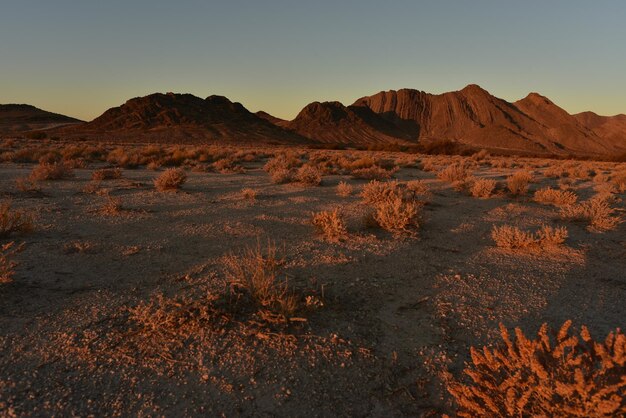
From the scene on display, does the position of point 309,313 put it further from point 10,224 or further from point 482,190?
point 482,190

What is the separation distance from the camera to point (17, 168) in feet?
48.1

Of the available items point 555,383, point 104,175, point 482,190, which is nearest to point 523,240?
point 555,383

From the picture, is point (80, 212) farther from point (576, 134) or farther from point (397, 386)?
point (576, 134)

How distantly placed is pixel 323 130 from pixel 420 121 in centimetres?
4739

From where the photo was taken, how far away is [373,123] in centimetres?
12156

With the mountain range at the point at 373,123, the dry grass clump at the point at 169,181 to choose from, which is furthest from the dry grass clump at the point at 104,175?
the mountain range at the point at 373,123

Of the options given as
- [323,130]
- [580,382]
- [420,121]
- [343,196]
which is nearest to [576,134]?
[420,121]

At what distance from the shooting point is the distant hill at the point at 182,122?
226 feet

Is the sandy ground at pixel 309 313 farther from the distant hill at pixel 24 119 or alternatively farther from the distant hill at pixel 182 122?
the distant hill at pixel 24 119

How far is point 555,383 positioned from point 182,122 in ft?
271

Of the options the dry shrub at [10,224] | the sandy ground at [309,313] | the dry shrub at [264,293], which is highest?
the dry shrub at [10,224]

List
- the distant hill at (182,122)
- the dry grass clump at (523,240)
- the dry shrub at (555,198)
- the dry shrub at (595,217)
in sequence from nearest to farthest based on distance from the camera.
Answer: the dry grass clump at (523,240)
the dry shrub at (595,217)
the dry shrub at (555,198)
the distant hill at (182,122)

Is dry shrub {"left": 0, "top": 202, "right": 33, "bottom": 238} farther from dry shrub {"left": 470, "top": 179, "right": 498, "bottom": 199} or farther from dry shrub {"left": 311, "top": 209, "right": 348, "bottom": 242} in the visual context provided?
dry shrub {"left": 470, "top": 179, "right": 498, "bottom": 199}

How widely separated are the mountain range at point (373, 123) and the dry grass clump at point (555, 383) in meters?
61.2
